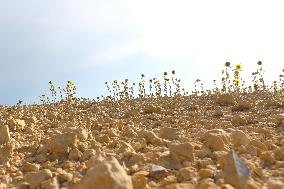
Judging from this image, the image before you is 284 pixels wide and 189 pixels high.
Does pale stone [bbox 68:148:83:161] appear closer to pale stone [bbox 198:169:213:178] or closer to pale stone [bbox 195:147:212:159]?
pale stone [bbox 195:147:212:159]

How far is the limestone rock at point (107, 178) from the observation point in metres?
3.54

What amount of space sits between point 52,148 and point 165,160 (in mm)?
1620

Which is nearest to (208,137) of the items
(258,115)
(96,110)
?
(258,115)

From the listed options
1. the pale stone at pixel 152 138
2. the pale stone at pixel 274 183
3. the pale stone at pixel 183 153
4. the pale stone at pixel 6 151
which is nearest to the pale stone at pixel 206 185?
the pale stone at pixel 274 183

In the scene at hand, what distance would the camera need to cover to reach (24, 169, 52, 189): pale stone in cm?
445

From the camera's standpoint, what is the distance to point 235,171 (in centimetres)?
400

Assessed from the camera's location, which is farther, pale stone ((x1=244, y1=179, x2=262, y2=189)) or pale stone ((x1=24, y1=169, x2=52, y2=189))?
pale stone ((x1=24, y1=169, x2=52, y2=189))

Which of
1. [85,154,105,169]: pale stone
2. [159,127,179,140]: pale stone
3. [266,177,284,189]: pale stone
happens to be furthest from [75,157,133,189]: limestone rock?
[159,127,179,140]: pale stone

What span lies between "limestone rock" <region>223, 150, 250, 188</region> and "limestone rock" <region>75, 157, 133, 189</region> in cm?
94

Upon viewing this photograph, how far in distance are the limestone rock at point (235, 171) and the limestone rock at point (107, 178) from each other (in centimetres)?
94

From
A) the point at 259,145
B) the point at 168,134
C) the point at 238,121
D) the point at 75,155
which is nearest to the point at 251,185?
the point at 259,145

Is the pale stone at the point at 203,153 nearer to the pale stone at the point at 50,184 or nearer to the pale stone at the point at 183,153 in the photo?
the pale stone at the point at 183,153

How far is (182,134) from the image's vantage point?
21.2 ft

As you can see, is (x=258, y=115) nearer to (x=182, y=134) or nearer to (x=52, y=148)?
(x=182, y=134)
